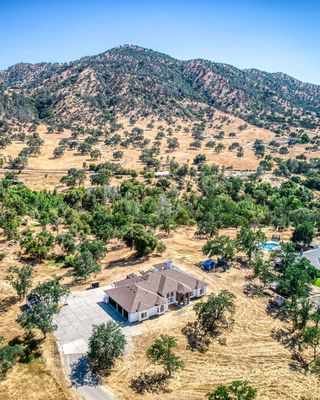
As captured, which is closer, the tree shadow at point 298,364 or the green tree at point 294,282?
the tree shadow at point 298,364

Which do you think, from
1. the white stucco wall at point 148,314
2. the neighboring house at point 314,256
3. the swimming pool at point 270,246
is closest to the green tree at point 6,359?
the white stucco wall at point 148,314

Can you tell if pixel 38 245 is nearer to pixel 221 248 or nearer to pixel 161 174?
pixel 221 248

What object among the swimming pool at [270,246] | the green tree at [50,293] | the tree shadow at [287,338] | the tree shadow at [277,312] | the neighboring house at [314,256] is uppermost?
the green tree at [50,293]

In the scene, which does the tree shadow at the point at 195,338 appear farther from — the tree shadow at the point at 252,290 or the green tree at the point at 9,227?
the green tree at the point at 9,227

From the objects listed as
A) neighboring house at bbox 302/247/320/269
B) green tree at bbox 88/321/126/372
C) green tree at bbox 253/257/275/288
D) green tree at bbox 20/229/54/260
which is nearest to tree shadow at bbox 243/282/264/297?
green tree at bbox 253/257/275/288

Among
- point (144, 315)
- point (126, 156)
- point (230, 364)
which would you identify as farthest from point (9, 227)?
point (126, 156)
